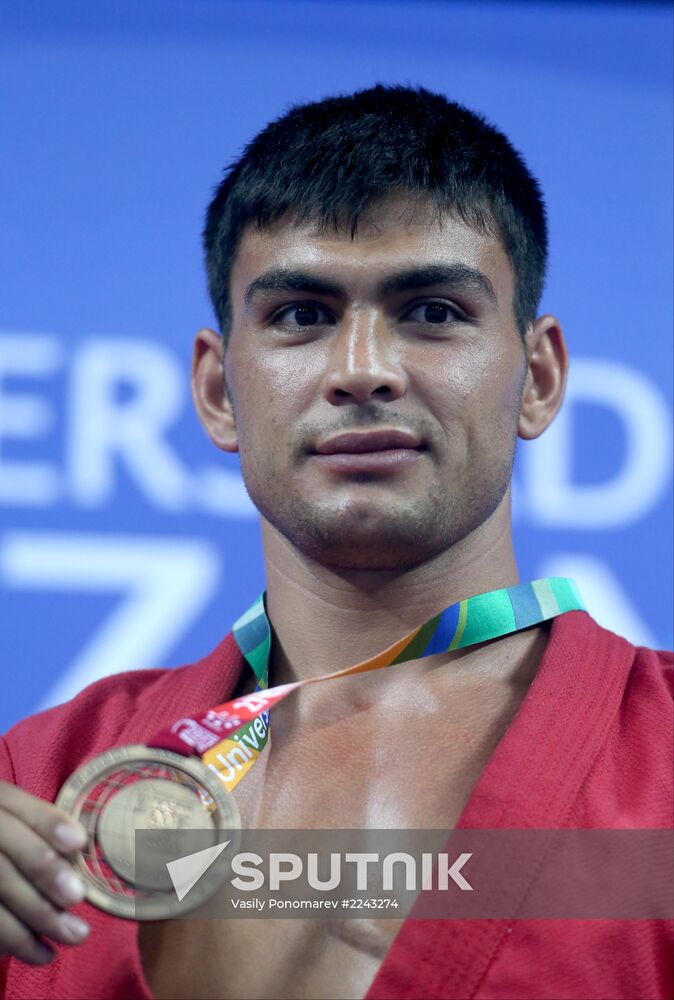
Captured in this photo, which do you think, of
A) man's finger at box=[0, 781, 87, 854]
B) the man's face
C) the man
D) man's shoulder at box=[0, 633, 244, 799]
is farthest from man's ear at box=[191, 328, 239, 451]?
man's finger at box=[0, 781, 87, 854]

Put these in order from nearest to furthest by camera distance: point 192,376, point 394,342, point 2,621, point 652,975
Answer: point 652,975 < point 394,342 < point 192,376 < point 2,621

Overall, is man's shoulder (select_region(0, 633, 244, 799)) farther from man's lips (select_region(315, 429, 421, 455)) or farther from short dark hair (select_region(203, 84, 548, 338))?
short dark hair (select_region(203, 84, 548, 338))

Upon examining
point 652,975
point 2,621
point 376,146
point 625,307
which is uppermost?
point 625,307

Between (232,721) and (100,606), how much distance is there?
76 centimetres

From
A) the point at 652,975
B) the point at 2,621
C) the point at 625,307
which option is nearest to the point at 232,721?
the point at 652,975

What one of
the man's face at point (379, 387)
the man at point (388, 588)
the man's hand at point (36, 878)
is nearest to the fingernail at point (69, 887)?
the man's hand at point (36, 878)

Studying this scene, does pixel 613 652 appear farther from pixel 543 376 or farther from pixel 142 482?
pixel 142 482

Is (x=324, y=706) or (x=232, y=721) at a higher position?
(x=324, y=706)

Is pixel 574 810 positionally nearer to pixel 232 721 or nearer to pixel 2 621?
pixel 232 721

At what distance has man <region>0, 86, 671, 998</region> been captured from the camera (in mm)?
1336

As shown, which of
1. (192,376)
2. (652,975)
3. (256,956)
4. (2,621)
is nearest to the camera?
(652,975)

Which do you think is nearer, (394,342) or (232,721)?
(232,721)

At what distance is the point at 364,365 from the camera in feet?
4.87

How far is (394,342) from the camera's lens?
1528 millimetres
